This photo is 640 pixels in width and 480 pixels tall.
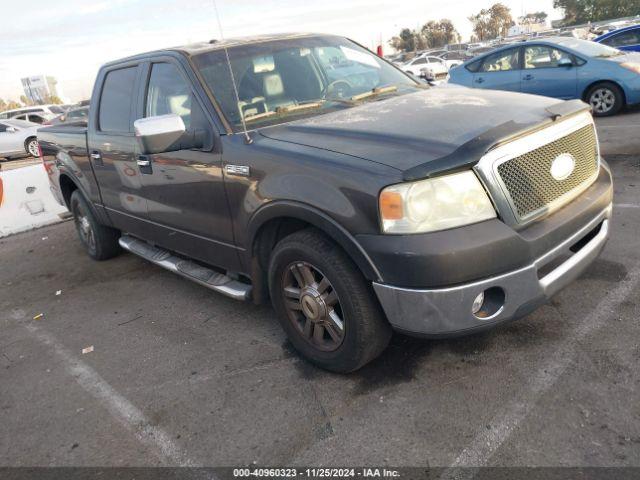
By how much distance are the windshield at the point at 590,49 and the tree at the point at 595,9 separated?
54.5 meters

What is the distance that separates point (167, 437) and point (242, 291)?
1.02 m

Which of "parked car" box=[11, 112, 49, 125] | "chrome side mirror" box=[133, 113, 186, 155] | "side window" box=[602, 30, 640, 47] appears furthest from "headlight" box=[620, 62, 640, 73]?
"parked car" box=[11, 112, 49, 125]

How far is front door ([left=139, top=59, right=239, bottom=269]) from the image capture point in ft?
10.9

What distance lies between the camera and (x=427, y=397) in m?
2.72

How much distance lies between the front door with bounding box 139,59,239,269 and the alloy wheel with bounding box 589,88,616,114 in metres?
8.55

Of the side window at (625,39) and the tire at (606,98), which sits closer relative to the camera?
the tire at (606,98)

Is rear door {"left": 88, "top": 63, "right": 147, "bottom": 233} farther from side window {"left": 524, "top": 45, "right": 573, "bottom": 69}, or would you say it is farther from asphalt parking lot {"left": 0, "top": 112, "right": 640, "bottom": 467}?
side window {"left": 524, "top": 45, "right": 573, "bottom": 69}

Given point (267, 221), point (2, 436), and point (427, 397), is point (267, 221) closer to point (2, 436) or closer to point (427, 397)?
point (427, 397)

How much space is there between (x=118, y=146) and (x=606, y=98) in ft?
28.8

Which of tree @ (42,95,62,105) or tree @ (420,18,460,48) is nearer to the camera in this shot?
tree @ (42,95,62,105)

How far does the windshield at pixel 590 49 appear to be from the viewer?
9.56 meters

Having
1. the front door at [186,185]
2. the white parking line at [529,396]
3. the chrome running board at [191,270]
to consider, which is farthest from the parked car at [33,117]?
the white parking line at [529,396]

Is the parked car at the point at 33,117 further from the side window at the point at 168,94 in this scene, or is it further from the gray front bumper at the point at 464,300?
the gray front bumper at the point at 464,300

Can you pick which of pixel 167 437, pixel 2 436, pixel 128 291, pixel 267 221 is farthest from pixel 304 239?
pixel 128 291
